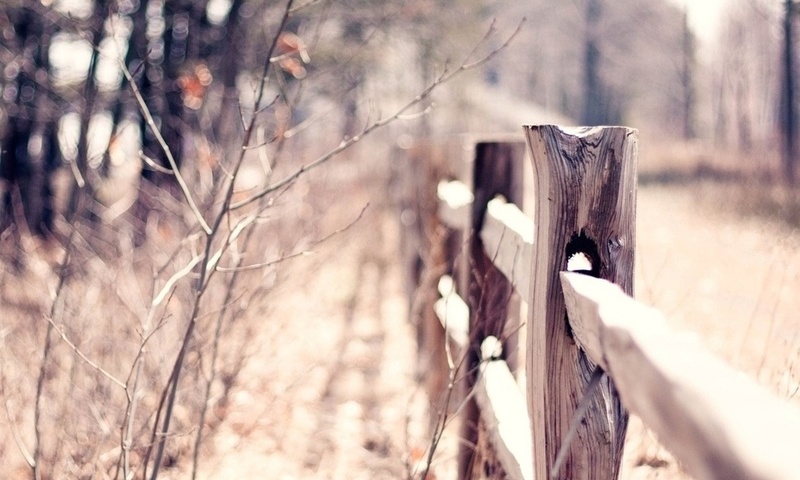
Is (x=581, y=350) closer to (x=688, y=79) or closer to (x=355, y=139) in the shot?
(x=355, y=139)

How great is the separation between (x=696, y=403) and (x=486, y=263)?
203 centimetres

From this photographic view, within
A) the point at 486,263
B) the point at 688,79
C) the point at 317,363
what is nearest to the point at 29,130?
the point at 317,363

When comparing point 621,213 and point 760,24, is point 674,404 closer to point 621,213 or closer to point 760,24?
point 621,213

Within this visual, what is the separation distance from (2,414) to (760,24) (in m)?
34.7

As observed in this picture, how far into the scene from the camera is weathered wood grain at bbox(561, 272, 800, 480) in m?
0.48

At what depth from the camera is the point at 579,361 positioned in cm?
122

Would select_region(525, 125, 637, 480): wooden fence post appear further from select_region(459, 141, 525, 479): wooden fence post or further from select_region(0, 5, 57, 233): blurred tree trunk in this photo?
select_region(0, 5, 57, 233): blurred tree trunk

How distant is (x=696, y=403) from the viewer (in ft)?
1.84

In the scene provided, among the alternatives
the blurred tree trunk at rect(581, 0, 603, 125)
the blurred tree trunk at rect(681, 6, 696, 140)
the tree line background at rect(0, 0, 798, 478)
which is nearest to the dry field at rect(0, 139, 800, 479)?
the tree line background at rect(0, 0, 798, 478)

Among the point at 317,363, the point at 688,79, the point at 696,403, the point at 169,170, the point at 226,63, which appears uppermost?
the point at 688,79

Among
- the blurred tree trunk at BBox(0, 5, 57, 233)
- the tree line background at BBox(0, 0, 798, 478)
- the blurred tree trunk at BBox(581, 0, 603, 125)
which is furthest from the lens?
the blurred tree trunk at BBox(581, 0, 603, 125)

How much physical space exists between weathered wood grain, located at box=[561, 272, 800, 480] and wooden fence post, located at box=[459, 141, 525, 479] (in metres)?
1.48

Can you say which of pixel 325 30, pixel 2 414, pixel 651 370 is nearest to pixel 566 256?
pixel 651 370

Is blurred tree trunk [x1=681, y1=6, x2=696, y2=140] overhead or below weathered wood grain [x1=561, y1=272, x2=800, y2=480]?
overhead
